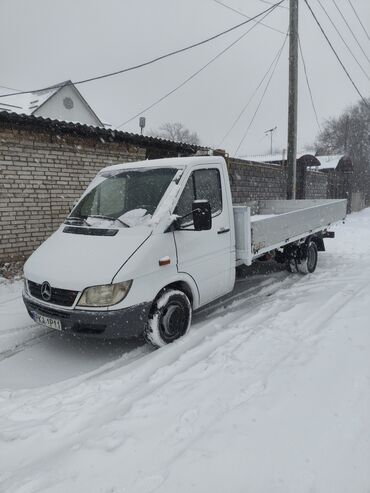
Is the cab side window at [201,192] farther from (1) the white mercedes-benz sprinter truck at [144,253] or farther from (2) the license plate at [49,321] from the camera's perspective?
(2) the license plate at [49,321]

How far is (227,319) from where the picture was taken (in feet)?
16.0

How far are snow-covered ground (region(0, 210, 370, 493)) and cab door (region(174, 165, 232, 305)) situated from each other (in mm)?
552

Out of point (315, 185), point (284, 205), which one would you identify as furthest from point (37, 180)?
point (315, 185)

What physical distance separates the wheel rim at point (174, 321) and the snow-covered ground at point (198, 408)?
5.6 inches

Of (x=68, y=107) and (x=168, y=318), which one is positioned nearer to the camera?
(x=168, y=318)

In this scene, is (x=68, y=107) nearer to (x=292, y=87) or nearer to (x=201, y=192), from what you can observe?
(x=292, y=87)

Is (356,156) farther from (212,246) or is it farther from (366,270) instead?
(212,246)

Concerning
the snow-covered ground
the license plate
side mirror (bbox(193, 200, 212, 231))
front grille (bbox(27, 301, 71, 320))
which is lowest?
the snow-covered ground

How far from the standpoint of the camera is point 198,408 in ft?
9.64

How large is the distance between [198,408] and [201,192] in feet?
8.35

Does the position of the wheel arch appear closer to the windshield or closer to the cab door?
the cab door

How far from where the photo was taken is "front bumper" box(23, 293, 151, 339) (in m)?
3.54

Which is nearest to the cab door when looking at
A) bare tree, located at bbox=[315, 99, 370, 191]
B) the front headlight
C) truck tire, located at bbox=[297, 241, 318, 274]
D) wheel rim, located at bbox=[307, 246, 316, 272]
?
the front headlight

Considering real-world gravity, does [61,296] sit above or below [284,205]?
below
